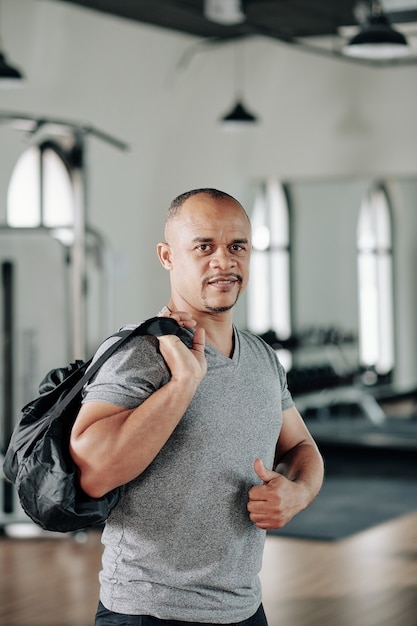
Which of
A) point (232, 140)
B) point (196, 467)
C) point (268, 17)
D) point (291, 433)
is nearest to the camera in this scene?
point (196, 467)

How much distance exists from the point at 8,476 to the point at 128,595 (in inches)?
10.8

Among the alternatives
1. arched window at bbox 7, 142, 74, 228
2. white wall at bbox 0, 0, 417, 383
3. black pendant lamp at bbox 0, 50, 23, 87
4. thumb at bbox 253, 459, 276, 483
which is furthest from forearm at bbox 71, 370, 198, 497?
white wall at bbox 0, 0, 417, 383

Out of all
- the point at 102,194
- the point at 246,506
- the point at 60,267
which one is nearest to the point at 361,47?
the point at 60,267

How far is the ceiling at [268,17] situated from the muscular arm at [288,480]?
557cm

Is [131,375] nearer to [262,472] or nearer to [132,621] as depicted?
[262,472]

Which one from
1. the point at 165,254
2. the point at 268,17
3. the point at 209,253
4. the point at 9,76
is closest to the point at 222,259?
the point at 209,253

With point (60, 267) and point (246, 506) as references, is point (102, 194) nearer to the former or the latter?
point (60, 267)

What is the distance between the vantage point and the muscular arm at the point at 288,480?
1.65 meters

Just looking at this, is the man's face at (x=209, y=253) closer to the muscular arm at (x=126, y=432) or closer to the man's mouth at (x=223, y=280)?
the man's mouth at (x=223, y=280)

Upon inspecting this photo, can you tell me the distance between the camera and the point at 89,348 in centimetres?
805

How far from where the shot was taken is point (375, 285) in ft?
27.9

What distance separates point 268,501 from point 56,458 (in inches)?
13.8

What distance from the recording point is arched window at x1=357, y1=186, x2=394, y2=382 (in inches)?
333

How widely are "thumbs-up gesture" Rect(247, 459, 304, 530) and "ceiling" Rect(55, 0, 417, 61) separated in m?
5.83
